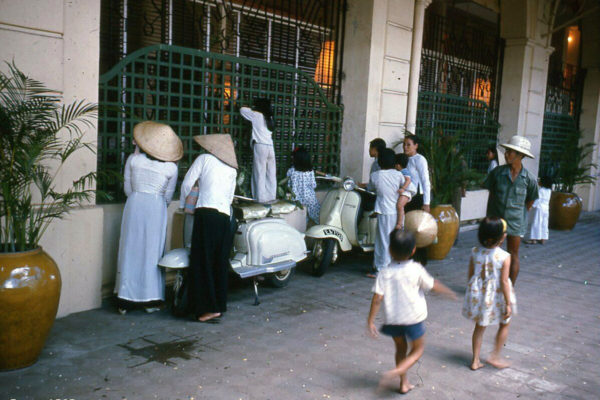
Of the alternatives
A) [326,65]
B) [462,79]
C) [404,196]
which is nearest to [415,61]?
[326,65]

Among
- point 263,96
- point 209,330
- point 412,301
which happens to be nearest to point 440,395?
point 412,301

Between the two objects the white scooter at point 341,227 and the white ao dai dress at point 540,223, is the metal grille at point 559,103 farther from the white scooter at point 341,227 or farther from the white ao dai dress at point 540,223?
the white scooter at point 341,227

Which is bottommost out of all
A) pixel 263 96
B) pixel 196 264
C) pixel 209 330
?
pixel 209 330

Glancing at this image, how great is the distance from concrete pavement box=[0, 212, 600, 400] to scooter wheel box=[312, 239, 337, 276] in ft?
1.60

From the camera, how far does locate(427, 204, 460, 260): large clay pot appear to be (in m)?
8.31

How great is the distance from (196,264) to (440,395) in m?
2.40

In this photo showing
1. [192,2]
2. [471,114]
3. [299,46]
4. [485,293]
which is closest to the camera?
[485,293]

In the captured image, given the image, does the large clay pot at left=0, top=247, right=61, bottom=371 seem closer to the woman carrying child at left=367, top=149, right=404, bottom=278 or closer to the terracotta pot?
the woman carrying child at left=367, top=149, right=404, bottom=278

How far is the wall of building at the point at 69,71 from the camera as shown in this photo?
4777mm

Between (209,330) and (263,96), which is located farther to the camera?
(263,96)

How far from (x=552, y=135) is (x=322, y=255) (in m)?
10.1

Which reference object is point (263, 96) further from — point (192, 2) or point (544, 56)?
point (544, 56)

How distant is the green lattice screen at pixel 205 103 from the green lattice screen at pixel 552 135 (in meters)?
7.63

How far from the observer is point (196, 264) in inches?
207
